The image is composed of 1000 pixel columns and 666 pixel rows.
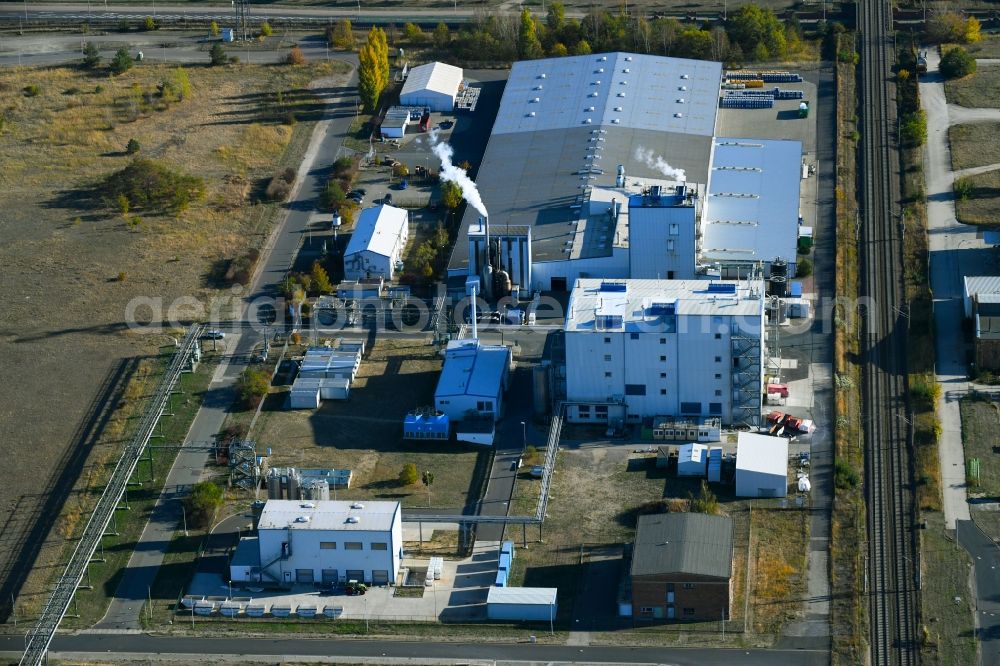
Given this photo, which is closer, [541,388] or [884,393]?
[541,388]

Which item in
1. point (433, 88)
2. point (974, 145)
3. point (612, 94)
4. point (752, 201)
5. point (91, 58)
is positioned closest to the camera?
point (752, 201)

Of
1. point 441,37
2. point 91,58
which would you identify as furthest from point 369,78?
point 91,58

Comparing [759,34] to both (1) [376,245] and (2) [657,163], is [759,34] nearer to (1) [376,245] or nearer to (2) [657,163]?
(2) [657,163]

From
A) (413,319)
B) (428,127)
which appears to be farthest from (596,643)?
(428,127)

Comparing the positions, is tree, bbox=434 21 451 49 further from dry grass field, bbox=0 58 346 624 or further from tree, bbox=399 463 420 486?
tree, bbox=399 463 420 486

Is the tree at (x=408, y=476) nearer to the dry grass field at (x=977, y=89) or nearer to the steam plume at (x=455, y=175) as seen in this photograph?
the steam plume at (x=455, y=175)

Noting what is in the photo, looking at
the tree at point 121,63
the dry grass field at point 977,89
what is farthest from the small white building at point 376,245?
the dry grass field at point 977,89

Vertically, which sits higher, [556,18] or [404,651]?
[556,18]
